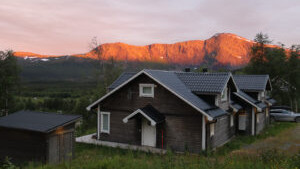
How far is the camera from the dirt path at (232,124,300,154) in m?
17.4

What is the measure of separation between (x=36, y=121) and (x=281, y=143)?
17993 mm

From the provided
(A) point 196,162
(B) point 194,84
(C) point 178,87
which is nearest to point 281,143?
(B) point 194,84

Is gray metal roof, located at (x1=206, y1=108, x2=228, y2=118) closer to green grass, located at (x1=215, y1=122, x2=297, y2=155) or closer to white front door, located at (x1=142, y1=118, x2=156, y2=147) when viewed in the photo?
green grass, located at (x1=215, y1=122, x2=297, y2=155)

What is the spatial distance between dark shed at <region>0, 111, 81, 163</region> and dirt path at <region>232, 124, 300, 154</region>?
1109 cm

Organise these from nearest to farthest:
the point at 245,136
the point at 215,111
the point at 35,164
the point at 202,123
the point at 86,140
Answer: the point at 35,164 < the point at 202,123 < the point at 215,111 < the point at 86,140 < the point at 245,136

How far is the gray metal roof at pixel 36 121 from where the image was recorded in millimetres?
12662

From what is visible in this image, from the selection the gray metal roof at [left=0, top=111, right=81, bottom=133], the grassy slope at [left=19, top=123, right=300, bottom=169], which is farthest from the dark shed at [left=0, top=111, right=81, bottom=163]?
the grassy slope at [left=19, top=123, right=300, bottom=169]

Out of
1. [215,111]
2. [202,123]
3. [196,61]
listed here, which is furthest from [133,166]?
[196,61]

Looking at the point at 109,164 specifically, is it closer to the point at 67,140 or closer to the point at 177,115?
the point at 67,140

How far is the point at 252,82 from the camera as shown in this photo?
25.9m

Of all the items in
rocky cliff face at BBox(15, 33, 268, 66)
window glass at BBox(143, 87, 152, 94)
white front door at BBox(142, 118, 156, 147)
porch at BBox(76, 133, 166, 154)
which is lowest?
porch at BBox(76, 133, 166, 154)

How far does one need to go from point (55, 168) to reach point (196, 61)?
16894 cm

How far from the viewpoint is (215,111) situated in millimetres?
16891

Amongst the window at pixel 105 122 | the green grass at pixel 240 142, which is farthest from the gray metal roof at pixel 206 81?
the window at pixel 105 122
